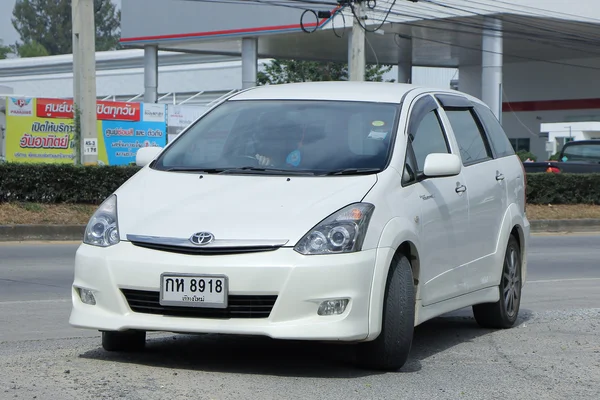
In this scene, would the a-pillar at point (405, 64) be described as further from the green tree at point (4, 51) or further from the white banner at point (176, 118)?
the green tree at point (4, 51)

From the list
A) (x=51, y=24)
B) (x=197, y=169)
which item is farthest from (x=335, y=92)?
(x=51, y=24)

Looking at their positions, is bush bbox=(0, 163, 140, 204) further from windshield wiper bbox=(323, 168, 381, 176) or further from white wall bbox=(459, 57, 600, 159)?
white wall bbox=(459, 57, 600, 159)

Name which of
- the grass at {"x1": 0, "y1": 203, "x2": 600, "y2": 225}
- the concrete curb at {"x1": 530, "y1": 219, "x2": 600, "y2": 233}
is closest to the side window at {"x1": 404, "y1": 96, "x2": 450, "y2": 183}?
the grass at {"x1": 0, "y1": 203, "x2": 600, "y2": 225}

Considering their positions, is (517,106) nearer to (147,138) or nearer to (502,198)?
(147,138)

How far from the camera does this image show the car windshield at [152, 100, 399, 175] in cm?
629

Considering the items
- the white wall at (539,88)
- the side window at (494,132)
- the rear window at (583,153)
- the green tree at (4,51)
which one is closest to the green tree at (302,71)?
the white wall at (539,88)

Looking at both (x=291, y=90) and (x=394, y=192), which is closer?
(x=394, y=192)

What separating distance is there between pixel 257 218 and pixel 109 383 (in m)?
1.16

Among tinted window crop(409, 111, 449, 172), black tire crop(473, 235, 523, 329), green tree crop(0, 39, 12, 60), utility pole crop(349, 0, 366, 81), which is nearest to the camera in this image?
tinted window crop(409, 111, 449, 172)

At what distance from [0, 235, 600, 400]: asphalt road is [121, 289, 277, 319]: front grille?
0.35 meters

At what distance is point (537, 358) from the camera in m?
6.59

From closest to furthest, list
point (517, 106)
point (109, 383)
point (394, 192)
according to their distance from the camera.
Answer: point (109, 383)
point (394, 192)
point (517, 106)

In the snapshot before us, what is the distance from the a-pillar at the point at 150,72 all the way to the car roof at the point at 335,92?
3292cm

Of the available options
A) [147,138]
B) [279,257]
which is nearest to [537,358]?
[279,257]
